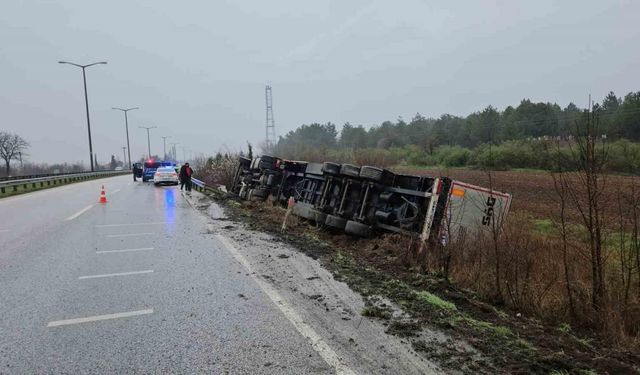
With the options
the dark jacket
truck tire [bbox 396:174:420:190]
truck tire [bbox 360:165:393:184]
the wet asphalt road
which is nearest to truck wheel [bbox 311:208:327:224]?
truck tire [bbox 360:165:393:184]

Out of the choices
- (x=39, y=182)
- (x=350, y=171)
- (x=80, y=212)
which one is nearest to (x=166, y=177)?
(x=39, y=182)

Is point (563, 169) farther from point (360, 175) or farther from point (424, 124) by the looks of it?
point (424, 124)

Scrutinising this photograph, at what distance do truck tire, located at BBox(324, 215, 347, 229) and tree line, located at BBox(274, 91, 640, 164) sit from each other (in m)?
30.7

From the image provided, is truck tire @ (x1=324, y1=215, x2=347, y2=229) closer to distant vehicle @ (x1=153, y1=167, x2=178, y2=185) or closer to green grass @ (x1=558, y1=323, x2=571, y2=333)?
green grass @ (x1=558, y1=323, x2=571, y2=333)

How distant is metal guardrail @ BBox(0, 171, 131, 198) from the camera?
25.3 m

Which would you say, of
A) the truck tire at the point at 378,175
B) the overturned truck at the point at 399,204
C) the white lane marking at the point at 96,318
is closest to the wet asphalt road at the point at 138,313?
the white lane marking at the point at 96,318

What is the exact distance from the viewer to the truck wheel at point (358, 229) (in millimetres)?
9383

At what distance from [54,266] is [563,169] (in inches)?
300

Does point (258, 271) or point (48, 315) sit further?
point (258, 271)

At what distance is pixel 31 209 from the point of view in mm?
16125

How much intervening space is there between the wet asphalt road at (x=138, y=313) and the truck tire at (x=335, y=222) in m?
2.60

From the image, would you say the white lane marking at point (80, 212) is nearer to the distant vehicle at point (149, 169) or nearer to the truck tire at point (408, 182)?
the truck tire at point (408, 182)

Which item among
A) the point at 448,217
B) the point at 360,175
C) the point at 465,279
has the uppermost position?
the point at 360,175

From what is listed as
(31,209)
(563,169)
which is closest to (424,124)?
(31,209)
